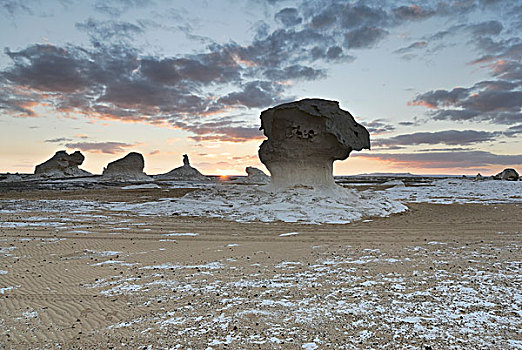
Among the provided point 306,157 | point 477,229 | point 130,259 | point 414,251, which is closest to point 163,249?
point 130,259

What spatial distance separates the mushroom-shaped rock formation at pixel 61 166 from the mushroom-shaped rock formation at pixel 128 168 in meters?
10.4

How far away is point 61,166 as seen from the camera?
68.1m

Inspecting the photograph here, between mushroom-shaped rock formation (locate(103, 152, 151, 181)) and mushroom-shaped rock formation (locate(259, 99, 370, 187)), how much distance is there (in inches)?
1994

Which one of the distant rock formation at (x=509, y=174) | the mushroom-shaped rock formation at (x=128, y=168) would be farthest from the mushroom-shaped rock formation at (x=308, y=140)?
the mushroom-shaped rock formation at (x=128, y=168)

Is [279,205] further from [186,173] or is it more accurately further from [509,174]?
[186,173]

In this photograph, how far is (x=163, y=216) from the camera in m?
13.6

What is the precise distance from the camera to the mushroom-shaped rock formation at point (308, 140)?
16594mm

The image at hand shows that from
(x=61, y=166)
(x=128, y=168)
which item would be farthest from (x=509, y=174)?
(x=61, y=166)

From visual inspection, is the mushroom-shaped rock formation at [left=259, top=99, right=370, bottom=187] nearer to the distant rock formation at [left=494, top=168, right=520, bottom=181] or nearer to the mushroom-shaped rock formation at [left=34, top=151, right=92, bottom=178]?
the distant rock formation at [left=494, top=168, right=520, bottom=181]

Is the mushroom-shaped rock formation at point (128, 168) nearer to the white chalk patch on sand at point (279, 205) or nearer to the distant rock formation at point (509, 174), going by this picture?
the white chalk patch on sand at point (279, 205)

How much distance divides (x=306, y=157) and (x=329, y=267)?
11.4m

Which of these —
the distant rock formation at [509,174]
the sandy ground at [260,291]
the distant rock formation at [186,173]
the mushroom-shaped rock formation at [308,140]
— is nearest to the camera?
the sandy ground at [260,291]

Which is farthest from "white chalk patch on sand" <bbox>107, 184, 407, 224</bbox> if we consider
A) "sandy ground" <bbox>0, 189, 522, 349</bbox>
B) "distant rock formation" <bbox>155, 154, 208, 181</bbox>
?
"distant rock formation" <bbox>155, 154, 208, 181</bbox>

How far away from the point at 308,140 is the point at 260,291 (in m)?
12.6
